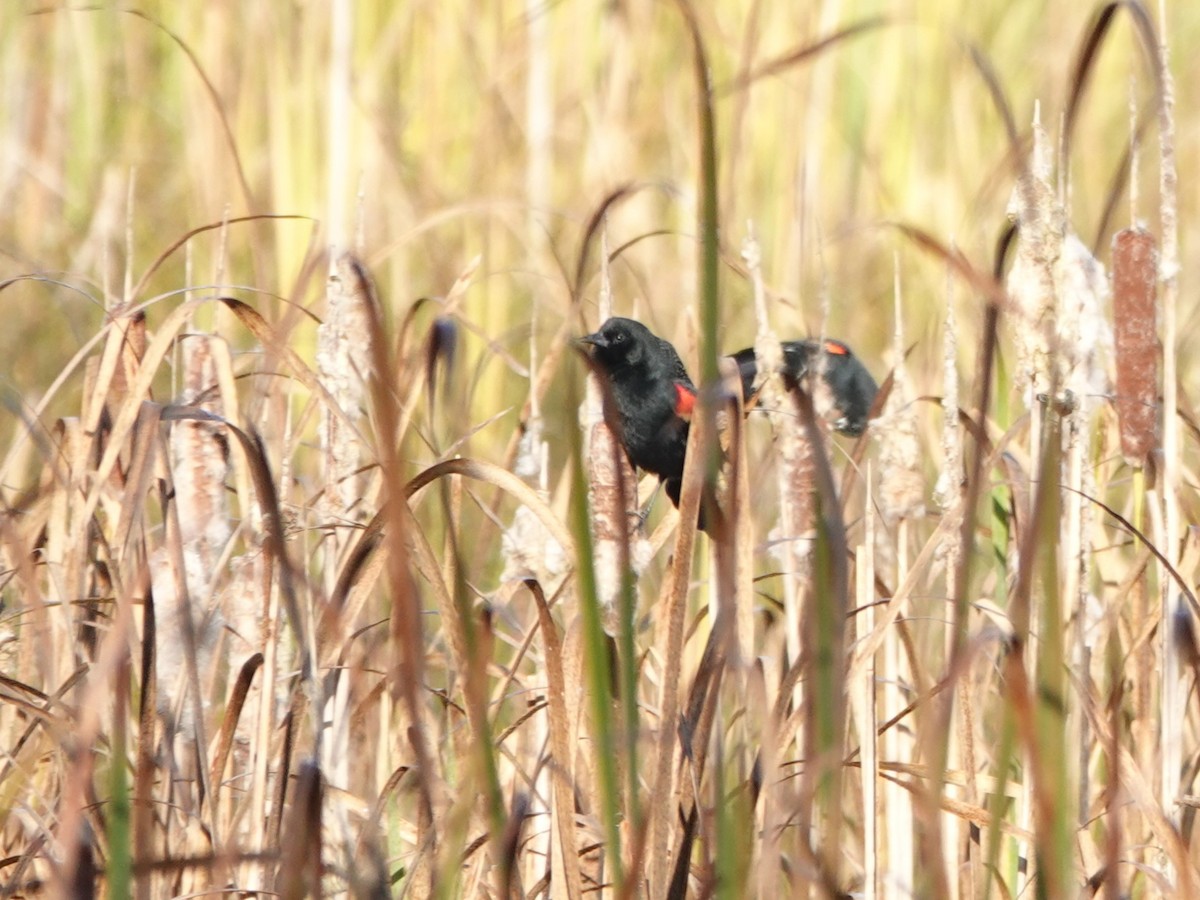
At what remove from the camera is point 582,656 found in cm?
128

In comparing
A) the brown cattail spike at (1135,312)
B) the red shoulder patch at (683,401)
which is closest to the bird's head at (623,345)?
the red shoulder patch at (683,401)

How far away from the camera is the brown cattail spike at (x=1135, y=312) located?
135 centimetres

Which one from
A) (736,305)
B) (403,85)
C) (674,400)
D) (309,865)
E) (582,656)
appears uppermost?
(403,85)

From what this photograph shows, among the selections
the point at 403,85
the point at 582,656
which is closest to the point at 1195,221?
the point at 403,85

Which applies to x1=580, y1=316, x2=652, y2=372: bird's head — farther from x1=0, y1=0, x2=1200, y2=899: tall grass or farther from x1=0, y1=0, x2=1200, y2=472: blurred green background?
x1=0, y1=0, x2=1200, y2=472: blurred green background

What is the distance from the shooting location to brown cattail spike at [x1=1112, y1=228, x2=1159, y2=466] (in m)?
1.35

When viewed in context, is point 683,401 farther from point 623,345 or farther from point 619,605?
point 619,605

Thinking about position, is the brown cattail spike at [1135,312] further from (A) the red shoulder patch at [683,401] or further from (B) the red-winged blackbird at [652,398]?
(A) the red shoulder patch at [683,401]

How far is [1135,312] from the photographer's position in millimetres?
1362

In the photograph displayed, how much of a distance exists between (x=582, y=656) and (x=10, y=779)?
0.55 metres

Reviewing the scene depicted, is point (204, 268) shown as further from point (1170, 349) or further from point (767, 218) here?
point (1170, 349)

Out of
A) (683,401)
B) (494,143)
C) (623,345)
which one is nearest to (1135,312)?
(623,345)

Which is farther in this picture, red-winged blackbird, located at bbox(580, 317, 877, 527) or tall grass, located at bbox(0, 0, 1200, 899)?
red-winged blackbird, located at bbox(580, 317, 877, 527)

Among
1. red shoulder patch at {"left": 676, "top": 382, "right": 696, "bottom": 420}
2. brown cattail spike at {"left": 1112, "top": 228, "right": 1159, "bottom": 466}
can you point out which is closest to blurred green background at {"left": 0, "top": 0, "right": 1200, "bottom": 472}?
red shoulder patch at {"left": 676, "top": 382, "right": 696, "bottom": 420}
